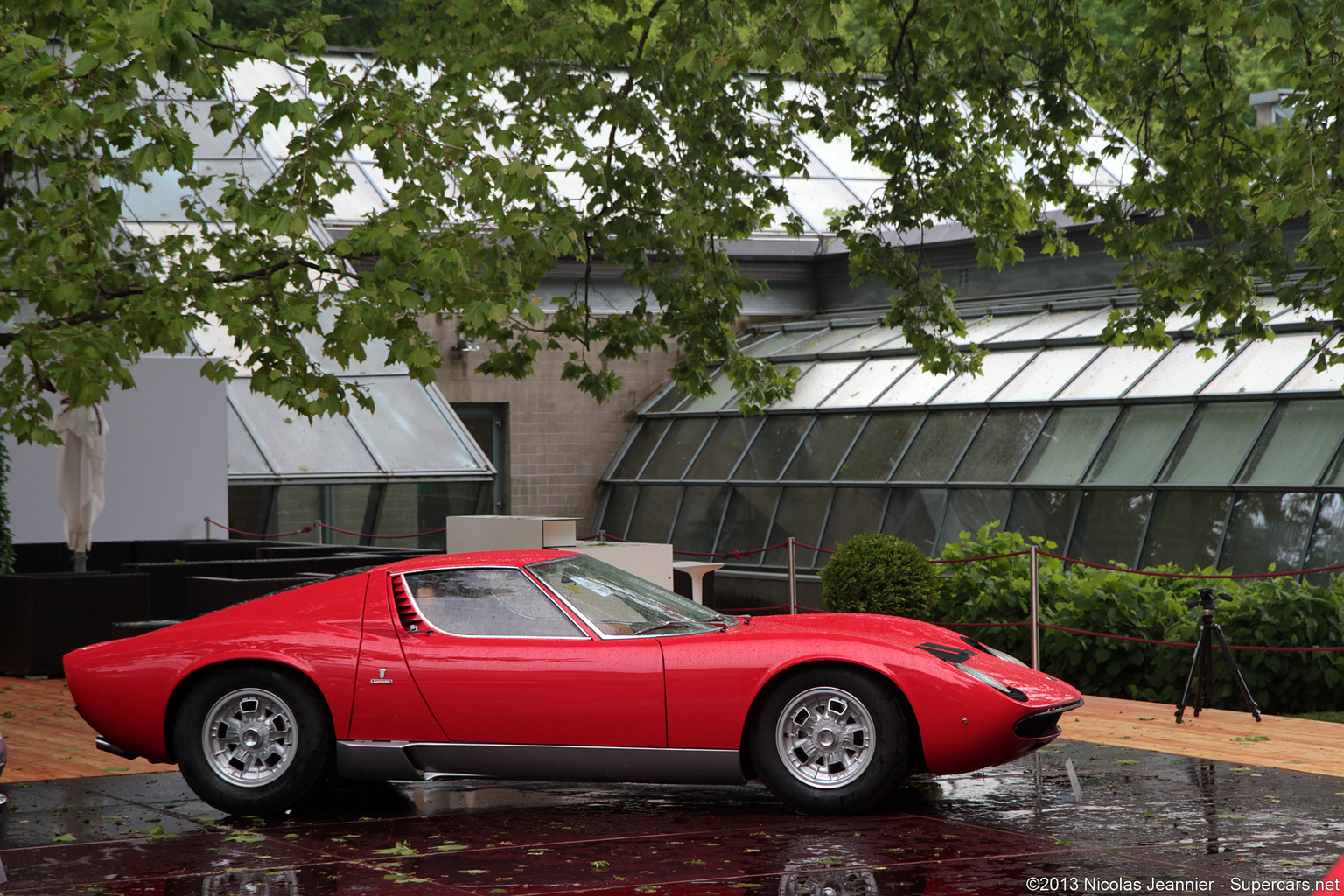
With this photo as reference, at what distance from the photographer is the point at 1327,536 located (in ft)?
50.5

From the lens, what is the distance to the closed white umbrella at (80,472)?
1379cm

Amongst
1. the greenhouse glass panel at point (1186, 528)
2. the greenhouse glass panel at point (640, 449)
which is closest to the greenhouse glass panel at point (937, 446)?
the greenhouse glass panel at point (1186, 528)

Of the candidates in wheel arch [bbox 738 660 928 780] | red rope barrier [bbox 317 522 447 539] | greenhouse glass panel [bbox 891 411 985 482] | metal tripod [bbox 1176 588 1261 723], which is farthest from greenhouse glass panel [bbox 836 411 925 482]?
wheel arch [bbox 738 660 928 780]

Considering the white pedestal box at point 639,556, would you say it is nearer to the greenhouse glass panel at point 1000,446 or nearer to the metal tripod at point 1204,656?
the metal tripod at point 1204,656

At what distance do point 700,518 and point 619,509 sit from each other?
7.71 ft

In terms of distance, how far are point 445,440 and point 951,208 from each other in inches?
340

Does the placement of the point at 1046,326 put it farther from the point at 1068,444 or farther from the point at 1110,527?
the point at 1110,527

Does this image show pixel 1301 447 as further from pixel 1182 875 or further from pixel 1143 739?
pixel 1182 875

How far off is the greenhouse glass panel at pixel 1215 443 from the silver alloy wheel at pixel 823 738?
11.8 meters

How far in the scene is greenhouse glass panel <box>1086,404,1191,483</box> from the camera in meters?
17.6

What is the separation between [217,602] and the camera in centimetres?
1254

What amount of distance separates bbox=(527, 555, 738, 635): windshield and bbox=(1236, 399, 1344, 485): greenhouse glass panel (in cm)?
1116

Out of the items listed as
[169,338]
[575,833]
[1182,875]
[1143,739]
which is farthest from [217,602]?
[1182,875]

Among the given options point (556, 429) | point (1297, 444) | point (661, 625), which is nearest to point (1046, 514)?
point (1297, 444)
